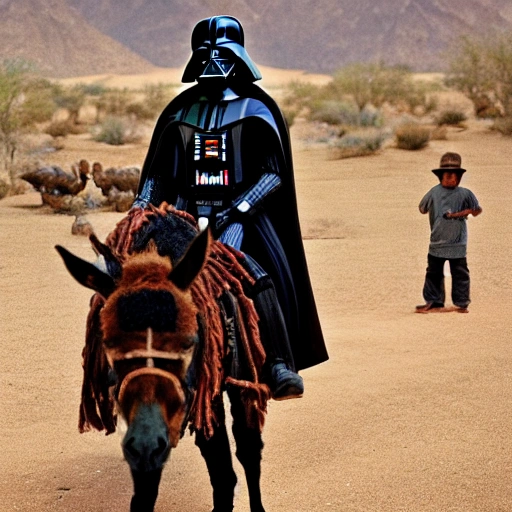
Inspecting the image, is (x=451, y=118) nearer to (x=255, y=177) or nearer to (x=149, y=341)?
(x=255, y=177)

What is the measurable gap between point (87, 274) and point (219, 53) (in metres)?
1.70

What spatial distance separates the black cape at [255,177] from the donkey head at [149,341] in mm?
1082

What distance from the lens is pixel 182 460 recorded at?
579cm

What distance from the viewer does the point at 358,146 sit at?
25.6 m

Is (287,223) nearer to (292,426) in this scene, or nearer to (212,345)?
(212,345)

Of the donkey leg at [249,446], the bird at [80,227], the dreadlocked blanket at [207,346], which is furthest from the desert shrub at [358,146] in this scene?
the dreadlocked blanket at [207,346]

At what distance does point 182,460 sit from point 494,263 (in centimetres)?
743

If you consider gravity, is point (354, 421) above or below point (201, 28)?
below

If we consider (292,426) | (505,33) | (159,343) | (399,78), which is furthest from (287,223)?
(399,78)

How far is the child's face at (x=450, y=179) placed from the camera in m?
9.61

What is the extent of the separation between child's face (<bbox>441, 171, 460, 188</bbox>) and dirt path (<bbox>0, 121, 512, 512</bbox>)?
52.6 inches

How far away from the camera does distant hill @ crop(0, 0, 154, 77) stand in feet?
294

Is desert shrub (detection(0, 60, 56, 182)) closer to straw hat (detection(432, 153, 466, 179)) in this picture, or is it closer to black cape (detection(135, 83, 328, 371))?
straw hat (detection(432, 153, 466, 179))

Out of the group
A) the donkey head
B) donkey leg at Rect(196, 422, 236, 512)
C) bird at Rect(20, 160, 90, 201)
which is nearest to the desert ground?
donkey leg at Rect(196, 422, 236, 512)
